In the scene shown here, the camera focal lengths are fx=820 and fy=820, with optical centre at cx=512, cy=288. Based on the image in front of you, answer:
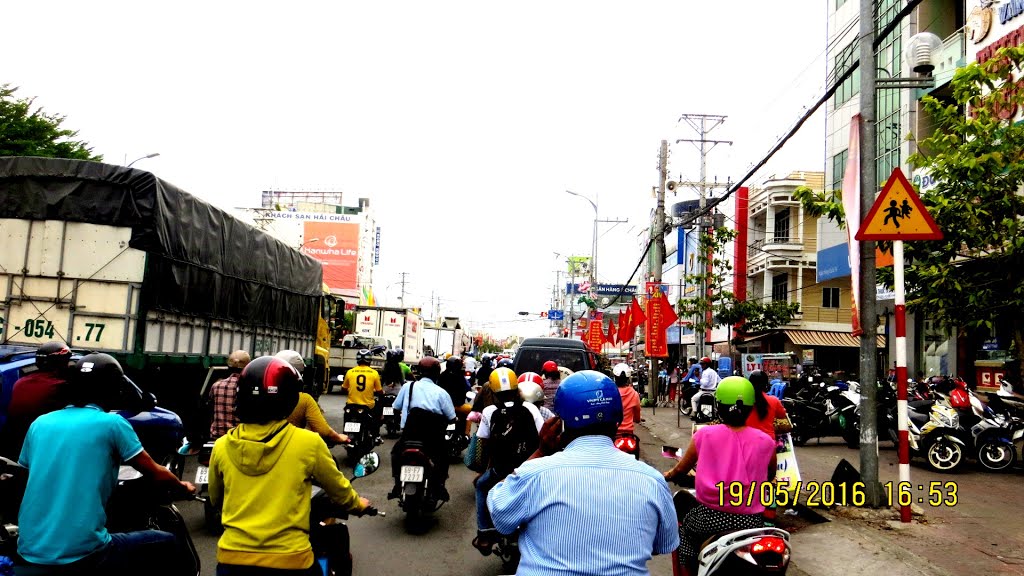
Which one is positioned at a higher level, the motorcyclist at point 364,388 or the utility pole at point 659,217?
the utility pole at point 659,217

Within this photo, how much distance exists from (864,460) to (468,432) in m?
4.26

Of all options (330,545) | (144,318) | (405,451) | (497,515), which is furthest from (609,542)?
(144,318)

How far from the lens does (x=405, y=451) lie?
7637mm

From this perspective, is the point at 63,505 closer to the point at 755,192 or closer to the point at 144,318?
the point at 144,318

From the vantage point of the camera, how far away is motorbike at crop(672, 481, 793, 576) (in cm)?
409

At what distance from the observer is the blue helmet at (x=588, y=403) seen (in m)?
2.88

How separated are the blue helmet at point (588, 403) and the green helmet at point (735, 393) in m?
2.05

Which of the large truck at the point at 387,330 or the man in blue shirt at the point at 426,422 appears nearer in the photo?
the man in blue shirt at the point at 426,422

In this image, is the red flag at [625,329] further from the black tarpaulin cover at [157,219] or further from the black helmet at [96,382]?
the black helmet at [96,382]

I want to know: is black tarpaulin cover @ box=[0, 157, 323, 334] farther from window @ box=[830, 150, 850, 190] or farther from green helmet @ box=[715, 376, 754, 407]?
window @ box=[830, 150, 850, 190]

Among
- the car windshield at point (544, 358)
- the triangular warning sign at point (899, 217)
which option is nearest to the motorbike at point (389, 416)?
the car windshield at point (544, 358)

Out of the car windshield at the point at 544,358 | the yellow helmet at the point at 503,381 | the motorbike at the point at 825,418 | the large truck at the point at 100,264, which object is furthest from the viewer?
the car windshield at the point at 544,358

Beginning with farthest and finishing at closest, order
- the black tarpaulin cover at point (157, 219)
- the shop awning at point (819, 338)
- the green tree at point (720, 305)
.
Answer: the shop awning at point (819, 338) < the green tree at point (720, 305) < the black tarpaulin cover at point (157, 219)
